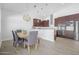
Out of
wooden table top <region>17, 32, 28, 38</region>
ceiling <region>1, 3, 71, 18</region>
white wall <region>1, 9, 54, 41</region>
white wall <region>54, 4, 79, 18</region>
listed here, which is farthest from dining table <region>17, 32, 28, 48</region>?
white wall <region>54, 4, 79, 18</region>

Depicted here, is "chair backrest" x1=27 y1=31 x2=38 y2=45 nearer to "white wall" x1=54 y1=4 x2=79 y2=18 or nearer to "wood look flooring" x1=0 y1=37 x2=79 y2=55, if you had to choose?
"wood look flooring" x1=0 y1=37 x2=79 y2=55

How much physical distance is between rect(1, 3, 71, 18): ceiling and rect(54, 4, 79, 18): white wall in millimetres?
72

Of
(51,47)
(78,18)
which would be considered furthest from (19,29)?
(78,18)

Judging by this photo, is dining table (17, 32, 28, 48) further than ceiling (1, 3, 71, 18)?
Yes

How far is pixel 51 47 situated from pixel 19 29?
34.4 inches

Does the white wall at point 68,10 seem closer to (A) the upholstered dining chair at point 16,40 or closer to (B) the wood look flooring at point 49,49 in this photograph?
(B) the wood look flooring at point 49,49

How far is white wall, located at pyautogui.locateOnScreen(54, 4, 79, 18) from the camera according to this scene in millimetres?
2625

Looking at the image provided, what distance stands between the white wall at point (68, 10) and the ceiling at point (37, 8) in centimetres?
7

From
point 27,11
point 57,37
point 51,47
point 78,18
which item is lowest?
point 51,47

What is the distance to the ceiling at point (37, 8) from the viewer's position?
104 inches

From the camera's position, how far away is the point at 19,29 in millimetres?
2750

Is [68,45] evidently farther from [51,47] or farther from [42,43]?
[42,43]

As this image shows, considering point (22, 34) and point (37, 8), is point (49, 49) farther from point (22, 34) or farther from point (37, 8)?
point (37, 8)

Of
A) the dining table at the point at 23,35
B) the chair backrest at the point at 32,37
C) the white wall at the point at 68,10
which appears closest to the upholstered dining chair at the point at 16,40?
the dining table at the point at 23,35
